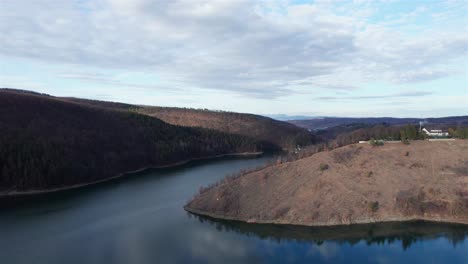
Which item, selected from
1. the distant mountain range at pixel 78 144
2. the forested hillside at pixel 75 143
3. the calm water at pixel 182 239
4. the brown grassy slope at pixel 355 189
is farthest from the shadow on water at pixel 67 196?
the brown grassy slope at pixel 355 189

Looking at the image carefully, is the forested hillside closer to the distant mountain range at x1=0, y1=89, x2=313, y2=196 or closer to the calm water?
the distant mountain range at x1=0, y1=89, x2=313, y2=196

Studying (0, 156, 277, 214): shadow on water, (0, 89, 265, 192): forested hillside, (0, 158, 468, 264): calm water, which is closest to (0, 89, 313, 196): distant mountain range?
(0, 89, 265, 192): forested hillside

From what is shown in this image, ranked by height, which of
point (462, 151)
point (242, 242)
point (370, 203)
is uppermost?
point (462, 151)

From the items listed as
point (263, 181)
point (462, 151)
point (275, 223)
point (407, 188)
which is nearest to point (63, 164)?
point (263, 181)

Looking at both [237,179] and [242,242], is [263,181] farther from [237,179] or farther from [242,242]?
[242,242]

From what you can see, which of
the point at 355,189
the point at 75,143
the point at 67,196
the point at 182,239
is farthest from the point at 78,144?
the point at 355,189

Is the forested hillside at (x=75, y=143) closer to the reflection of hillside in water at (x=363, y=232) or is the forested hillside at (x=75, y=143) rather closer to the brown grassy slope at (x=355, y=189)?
the brown grassy slope at (x=355, y=189)
